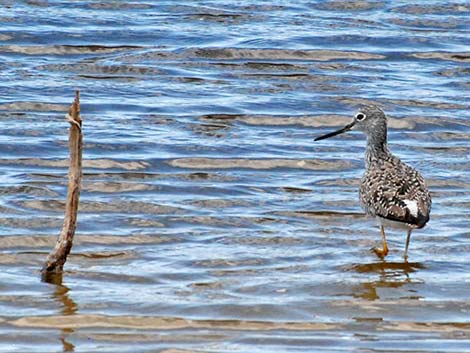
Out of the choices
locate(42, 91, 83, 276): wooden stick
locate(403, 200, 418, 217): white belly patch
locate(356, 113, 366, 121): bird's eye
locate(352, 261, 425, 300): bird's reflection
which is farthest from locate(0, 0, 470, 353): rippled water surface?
locate(356, 113, 366, 121): bird's eye

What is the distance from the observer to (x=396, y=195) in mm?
10086

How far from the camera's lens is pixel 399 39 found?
59.7 ft

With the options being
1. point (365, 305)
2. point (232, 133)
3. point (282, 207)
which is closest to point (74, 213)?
point (365, 305)

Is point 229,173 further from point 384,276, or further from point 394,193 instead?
point 384,276

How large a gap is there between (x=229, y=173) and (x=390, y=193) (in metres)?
2.61

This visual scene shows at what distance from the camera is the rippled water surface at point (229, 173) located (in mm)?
8203

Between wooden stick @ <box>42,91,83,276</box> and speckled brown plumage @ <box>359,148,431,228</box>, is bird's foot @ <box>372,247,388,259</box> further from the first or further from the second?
wooden stick @ <box>42,91,83,276</box>

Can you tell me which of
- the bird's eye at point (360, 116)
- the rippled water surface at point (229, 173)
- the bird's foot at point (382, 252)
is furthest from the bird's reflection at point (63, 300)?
the bird's eye at point (360, 116)

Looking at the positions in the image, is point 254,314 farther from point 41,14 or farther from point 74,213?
point 41,14

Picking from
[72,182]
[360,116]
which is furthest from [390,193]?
[72,182]

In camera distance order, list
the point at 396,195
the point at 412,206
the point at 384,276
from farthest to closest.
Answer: the point at 396,195 → the point at 412,206 → the point at 384,276

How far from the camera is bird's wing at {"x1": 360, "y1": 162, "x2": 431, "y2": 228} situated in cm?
980

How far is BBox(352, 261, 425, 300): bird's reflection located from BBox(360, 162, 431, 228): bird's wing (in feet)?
1.06

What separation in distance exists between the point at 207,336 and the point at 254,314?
55 cm
